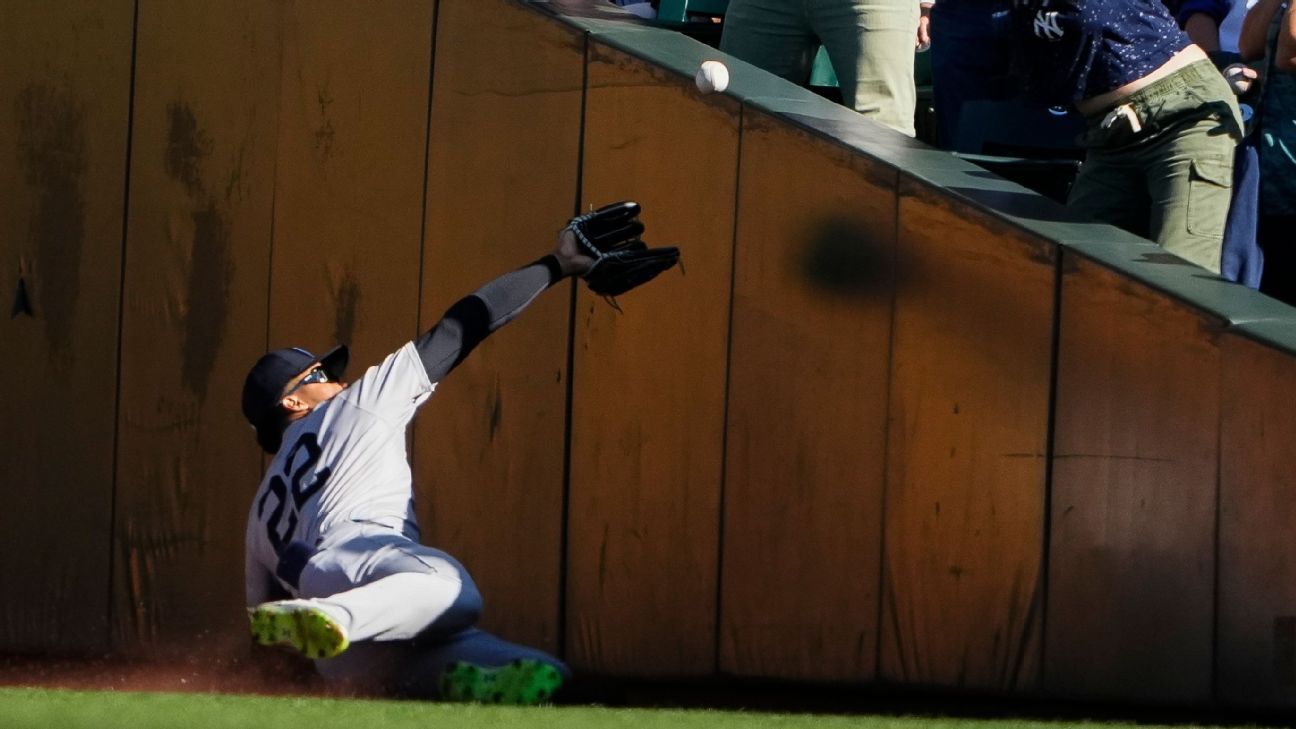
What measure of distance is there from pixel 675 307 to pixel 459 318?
2.44ft

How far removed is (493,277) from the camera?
→ 564 cm

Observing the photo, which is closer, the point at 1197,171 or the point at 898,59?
the point at 1197,171

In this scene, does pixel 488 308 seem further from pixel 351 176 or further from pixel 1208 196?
pixel 1208 196

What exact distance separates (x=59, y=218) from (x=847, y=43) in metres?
2.60

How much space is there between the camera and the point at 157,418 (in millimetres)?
5926

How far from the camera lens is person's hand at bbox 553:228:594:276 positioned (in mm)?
5023

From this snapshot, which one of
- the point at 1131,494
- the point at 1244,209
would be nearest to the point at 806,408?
the point at 1131,494

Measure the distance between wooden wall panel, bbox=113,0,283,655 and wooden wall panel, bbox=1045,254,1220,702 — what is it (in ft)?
8.32

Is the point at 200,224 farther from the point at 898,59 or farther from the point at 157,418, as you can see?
the point at 898,59

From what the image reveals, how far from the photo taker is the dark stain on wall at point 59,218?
6.00 metres

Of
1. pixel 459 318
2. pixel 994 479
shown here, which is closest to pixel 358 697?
pixel 459 318

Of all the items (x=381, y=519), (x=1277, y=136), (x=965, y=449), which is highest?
(x=1277, y=136)

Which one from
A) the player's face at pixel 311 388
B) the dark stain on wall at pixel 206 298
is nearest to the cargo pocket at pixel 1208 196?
the player's face at pixel 311 388

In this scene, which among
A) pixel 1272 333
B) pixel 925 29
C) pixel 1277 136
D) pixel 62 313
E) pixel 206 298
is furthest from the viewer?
pixel 925 29
